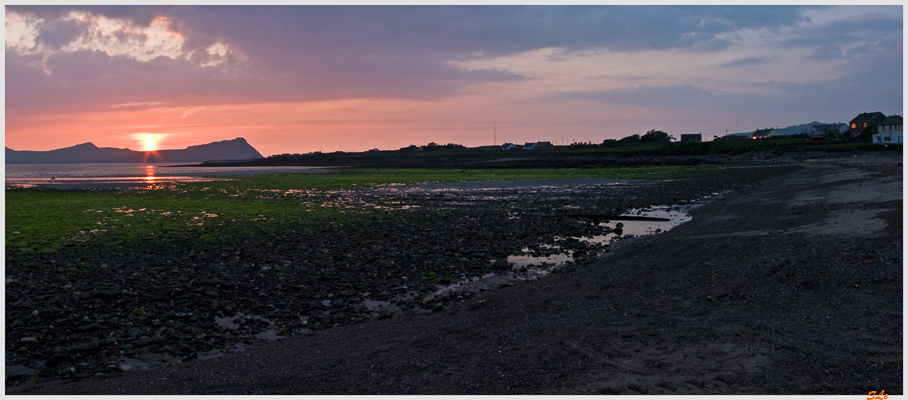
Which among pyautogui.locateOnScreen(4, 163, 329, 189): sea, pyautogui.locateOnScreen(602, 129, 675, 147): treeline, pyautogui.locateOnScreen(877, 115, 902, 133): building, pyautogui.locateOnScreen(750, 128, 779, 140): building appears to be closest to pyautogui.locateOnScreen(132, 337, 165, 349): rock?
pyautogui.locateOnScreen(4, 163, 329, 189): sea

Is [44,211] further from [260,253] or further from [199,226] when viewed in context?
[260,253]

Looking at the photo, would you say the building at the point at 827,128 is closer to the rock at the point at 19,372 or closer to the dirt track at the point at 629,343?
the dirt track at the point at 629,343

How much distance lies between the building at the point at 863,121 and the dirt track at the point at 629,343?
13282cm

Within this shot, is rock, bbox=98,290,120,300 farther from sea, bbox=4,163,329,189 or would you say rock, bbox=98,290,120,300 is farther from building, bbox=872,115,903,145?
building, bbox=872,115,903,145

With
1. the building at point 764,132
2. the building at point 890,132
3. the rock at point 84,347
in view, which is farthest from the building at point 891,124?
the rock at point 84,347

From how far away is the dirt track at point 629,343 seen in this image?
5.79 metres

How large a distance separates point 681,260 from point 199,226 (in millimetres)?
16609

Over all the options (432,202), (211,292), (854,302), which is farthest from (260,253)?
(432,202)

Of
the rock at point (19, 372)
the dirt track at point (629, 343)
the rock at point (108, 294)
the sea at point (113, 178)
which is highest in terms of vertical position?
the sea at point (113, 178)

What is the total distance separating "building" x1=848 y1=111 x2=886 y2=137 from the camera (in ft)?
383

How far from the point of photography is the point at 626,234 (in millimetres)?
17891

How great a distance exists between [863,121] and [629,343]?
479 ft

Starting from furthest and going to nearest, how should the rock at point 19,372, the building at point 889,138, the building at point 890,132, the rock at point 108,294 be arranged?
the building at point 890,132, the building at point 889,138, the rock at point 108,294, the rock at point 19,372

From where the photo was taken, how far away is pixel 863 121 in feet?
397
